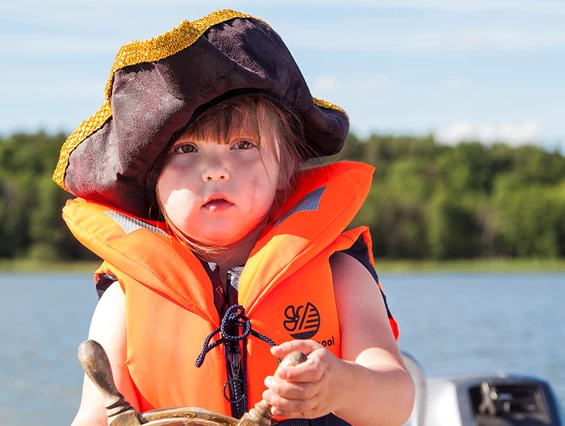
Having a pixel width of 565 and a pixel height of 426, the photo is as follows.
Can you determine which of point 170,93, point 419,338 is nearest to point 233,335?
point 170,93

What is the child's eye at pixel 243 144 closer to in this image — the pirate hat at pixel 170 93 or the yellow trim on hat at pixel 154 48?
the pirate hat at pixel 170 93

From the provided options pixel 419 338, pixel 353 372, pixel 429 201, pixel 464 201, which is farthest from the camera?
pixel 429 201

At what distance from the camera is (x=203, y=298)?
2.15 m

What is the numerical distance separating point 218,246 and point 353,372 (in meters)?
0.57

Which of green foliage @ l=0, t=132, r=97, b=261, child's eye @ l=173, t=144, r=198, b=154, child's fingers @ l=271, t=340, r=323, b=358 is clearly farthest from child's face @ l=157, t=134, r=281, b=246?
green foliage @ l=0, t=132, r=97, b=261

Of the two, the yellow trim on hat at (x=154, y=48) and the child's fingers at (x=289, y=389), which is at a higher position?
the yellow trim on hat at (x=154, y=48)

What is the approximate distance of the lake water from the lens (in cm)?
1101

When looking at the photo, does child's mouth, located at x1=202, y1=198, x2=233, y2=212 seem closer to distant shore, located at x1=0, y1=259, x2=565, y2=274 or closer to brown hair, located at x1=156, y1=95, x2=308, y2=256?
brown hair, located at x1=156, y1=95, x2=308, y2=256

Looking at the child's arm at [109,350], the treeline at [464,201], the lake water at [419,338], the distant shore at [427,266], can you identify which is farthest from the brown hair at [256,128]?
the treeline at [464,201]

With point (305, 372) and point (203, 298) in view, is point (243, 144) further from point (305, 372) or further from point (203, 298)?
point (305, 372)

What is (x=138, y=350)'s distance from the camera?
6.97 ft

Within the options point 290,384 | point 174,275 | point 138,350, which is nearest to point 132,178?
point 174,275

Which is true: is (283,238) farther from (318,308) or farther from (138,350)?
(138,350)

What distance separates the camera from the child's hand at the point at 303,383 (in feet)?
5.31
